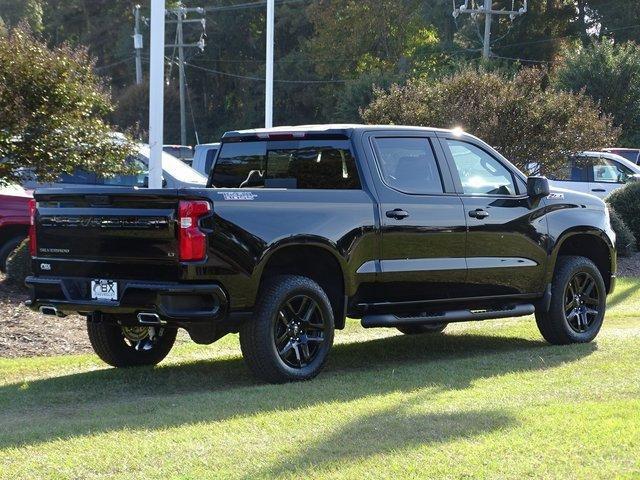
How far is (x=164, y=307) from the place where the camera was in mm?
8164

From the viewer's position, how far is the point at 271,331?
28.0 feet

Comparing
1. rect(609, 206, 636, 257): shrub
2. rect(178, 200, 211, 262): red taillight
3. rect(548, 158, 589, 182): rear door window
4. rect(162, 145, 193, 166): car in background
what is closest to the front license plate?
rect(178, 200, 211, 262): red taillight

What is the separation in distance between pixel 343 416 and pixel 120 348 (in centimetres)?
320

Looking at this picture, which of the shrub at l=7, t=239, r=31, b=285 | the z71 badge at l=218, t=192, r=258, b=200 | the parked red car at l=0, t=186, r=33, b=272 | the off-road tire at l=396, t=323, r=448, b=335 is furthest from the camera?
the parked red car at l=0, t=186, r=33, b=272

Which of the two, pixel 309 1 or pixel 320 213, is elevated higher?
pixel 309 1

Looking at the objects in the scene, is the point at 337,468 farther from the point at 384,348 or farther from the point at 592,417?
the point at 384,348

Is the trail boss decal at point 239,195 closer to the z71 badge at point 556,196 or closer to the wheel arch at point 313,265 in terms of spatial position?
the wheel arch at point 313,265

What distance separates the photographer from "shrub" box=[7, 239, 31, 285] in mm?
13570

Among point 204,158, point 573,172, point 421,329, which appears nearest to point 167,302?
point 421,329

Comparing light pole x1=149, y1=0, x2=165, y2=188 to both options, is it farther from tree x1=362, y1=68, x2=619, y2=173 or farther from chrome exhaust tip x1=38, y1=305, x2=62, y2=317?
tree x1=362, y1=68, x2=619, y2=173

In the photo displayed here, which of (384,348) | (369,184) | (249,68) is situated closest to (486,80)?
(384,348)

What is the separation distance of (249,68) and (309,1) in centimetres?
758

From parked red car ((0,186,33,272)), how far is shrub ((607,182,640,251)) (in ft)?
34.4

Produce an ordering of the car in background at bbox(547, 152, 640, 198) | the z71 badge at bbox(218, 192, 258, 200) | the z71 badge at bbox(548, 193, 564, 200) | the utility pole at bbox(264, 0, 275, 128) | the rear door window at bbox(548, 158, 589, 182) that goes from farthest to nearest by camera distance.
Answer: the car in background at bbox(547, 152, 640, 198)
the rear door window at bbox(548, 158, 589, 182)
the utility pole at bbox(264, 0, 275, 128)
the z71 badge at bbox(548, 193, 564, 200)
the z71 badge at bbox(218, 192, 258, 200)
